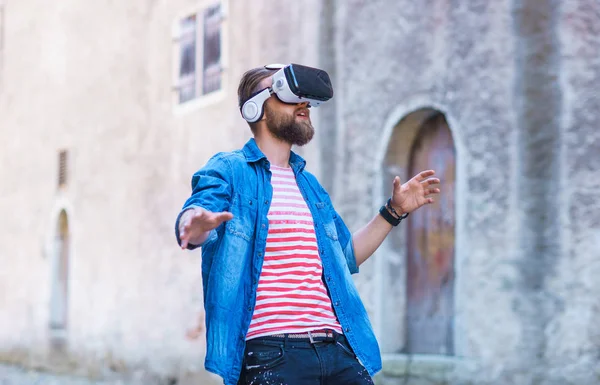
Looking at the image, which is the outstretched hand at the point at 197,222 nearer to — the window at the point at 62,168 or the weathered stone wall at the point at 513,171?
the weathered stone wall at the point at 513,171

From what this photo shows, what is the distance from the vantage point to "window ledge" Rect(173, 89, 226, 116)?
36.2 feet

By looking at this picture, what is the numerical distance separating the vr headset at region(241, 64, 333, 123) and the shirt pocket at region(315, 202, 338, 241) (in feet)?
1.21

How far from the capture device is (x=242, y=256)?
3.25 metres

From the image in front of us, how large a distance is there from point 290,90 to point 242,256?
2.07 ft

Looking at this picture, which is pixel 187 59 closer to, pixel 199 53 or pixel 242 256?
pixel 199 53

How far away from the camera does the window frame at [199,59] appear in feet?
36.1

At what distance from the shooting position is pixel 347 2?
9180 millimetres

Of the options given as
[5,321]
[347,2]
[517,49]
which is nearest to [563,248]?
[517,49]

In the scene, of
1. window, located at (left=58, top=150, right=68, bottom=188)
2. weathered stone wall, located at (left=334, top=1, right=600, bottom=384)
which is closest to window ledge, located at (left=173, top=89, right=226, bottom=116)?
weathered stone wall, located at (left=334, top=1, right=600, bottom=384)

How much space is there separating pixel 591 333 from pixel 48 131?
990cm

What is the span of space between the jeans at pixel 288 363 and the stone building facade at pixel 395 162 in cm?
439

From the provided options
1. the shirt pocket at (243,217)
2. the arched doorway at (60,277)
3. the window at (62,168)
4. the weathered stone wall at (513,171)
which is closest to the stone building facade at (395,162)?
the weathered stone wall at (513,171)

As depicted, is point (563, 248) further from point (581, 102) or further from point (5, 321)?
point (5, 321)

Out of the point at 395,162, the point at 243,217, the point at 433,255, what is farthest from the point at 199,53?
the point at 243,217
